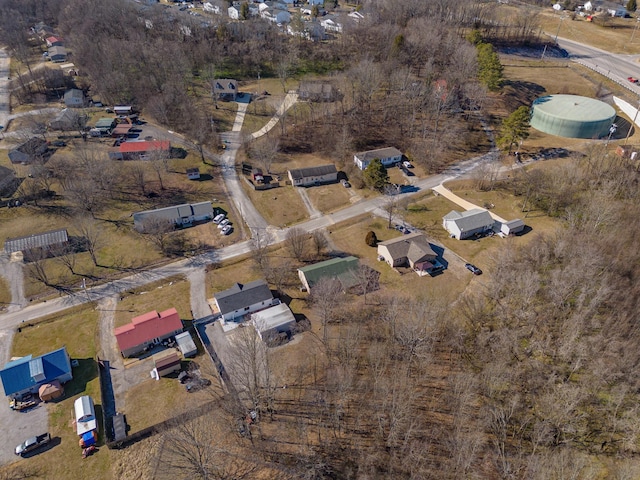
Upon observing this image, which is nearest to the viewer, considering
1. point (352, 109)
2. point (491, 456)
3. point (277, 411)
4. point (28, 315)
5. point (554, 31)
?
point (491, 456)

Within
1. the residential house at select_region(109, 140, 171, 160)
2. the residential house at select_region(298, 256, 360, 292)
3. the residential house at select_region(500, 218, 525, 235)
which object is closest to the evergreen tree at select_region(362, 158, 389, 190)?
the residential house at select_region(298, 256, 360, 292)

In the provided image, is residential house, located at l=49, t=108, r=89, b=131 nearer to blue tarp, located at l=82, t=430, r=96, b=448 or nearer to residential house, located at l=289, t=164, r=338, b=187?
residential house, located at l=289, t=164, r=338, b=187

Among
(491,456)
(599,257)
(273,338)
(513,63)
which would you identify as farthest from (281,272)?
(513,63)

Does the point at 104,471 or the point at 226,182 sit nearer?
the point at 104,471

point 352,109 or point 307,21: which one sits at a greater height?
point 307,21

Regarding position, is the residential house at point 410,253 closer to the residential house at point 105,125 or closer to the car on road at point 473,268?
the car on road at point 473,268

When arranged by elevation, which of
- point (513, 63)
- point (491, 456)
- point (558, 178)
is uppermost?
point (513, 63)

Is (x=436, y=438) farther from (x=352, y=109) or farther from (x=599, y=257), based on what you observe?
(x=352, y=109)
